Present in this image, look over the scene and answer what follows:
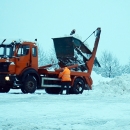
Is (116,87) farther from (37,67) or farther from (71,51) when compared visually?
(37,67)

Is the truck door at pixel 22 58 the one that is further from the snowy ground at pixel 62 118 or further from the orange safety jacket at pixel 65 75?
the snowy ground at pixel 62 118

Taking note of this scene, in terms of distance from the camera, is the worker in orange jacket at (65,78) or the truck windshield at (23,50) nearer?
the truck windshield at (23,50)

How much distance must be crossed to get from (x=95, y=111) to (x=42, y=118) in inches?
68.8

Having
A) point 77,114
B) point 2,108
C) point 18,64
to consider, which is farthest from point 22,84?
point 77,114

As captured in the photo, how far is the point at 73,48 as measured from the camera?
58.2 feet

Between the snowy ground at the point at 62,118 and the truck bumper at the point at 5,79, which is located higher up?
the truck bumper at the point at 5,79

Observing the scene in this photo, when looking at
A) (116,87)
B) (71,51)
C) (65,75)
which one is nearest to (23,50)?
(65,75)

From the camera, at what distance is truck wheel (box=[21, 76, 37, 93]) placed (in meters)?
15.7

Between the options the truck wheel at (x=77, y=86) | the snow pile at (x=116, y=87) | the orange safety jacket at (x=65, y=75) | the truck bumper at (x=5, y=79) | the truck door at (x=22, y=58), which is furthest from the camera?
the snow pile at (x=116, y=87)

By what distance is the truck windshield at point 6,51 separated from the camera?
1553cm

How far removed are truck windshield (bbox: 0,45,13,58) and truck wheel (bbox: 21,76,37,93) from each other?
150 cm

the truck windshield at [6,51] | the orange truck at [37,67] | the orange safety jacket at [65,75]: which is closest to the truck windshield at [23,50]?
the orange truck at [37,67]

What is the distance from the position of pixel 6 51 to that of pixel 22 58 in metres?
0.87

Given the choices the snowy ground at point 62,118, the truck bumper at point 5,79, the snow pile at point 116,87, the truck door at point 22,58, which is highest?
the truck door at point 22,58
